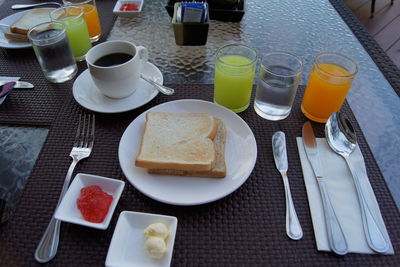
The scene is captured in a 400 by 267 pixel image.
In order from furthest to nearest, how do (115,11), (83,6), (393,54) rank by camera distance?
1. (393,54)
2. (115,11)
3. (83,6)

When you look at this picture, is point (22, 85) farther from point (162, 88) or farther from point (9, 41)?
point (162, 88)

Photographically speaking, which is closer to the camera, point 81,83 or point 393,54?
point 81,83

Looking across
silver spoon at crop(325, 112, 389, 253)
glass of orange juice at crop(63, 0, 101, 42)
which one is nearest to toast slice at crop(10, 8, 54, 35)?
glass of orange juice at crop(63, 0, 101, 42)

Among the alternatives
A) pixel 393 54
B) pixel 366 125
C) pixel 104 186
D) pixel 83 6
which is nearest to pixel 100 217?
pixel 104 186

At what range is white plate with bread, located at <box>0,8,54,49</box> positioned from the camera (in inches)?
48.5

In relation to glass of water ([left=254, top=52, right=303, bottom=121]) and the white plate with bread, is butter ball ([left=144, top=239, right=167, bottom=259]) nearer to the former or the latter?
glass of water ([left=254, top=52, right=303, bottom=121])

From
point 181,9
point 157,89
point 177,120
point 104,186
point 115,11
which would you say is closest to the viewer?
point 104,186

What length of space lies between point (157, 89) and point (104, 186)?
424mm

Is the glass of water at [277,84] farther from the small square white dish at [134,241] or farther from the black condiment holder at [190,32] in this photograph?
the small square white dish at [134,241]

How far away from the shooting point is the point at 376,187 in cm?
75

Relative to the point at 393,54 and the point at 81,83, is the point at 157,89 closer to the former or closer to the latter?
the point at 81,83

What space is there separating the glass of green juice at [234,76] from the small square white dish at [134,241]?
1.54 feet

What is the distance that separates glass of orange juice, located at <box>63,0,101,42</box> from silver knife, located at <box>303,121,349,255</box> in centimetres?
103

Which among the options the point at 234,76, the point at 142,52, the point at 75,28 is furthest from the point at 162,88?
the point at 75,28
